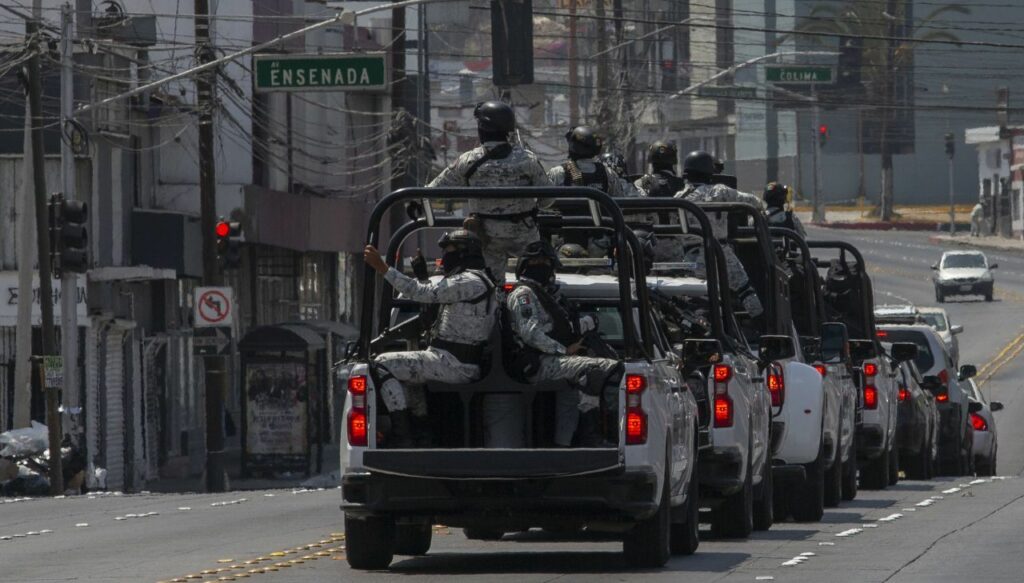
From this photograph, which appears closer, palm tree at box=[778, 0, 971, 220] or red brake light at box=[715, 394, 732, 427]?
red brake light at box=[715, 394, 732, 427]

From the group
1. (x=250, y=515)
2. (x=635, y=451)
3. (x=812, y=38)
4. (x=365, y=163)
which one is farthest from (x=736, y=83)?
(x=635, y=451)

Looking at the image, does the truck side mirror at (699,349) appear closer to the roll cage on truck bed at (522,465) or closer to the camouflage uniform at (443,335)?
the roll cage on truck bed at (522,465)

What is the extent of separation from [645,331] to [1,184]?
26635mm

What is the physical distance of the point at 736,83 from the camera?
344 feet

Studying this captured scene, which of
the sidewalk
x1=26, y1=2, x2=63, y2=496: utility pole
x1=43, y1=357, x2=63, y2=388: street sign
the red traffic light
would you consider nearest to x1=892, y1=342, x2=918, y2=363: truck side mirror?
x1=26, y1=2, x2=63, y2=496: utility pole

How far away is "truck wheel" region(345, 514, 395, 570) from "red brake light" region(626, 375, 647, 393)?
65.3 inches

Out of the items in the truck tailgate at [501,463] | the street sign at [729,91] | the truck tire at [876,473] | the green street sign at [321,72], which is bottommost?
the truck tire at [876,473]

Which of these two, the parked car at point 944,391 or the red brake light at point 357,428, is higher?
the red brake light at point 357,428

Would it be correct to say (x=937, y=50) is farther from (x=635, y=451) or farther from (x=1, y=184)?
(x=635, y=451)

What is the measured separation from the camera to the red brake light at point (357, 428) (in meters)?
12.9

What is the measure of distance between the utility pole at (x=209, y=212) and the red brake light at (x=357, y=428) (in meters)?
22.4

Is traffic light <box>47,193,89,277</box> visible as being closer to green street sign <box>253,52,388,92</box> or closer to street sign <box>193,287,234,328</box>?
green street sign <box>253,52,388,92</box>

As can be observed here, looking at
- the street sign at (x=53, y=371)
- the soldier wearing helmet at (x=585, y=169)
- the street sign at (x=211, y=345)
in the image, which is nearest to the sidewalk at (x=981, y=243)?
the street sign at (x=211, y=345)

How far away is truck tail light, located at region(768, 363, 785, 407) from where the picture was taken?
17.5 meters
